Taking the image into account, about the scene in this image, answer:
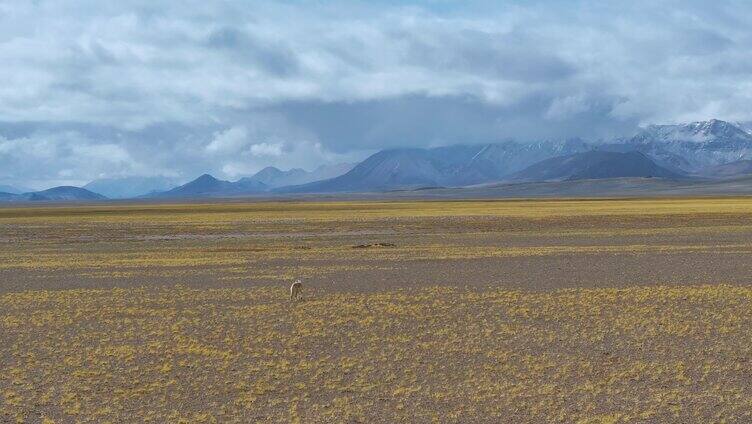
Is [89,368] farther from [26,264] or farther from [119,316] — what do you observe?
[26,264]

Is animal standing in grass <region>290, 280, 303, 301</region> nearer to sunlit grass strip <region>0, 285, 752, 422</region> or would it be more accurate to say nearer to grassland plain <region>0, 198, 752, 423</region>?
sunlit grass strip <region>0, 285, 752, 422</region>

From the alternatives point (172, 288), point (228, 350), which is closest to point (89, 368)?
point (228, 350)

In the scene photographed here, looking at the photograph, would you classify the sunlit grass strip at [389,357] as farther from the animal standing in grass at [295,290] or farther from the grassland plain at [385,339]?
the animal standing in grass at [295,290]

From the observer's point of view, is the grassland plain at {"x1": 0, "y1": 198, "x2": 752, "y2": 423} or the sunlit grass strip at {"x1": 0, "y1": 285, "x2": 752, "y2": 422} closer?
the sunlit grass strip at {"x1": 0, "y1": 285, "x2": 752, "y2": 422}

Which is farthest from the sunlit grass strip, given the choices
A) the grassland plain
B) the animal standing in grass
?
the animal standing in grass

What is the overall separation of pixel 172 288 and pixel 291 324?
7617 millimetres

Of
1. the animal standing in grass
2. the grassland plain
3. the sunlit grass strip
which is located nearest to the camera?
the sunlit grass strip

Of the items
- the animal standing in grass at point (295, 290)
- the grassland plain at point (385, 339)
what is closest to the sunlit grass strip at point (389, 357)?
the grassland plain at point (385, 339)

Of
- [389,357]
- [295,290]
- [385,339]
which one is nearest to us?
[389,357]

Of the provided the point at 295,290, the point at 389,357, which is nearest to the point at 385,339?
the point at 389,357

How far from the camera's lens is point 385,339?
578 inches

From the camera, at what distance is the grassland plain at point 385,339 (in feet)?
34.3

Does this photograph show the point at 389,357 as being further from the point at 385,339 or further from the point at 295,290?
the point at 295,290

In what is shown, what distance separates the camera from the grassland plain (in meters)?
10.5
